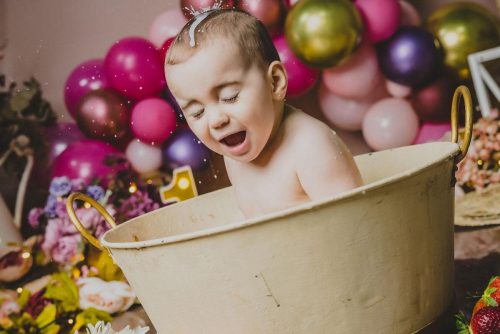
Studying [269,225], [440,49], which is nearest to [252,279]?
[269,225]

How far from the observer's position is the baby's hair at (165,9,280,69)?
0.78m

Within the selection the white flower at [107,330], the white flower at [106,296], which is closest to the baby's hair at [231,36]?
the white flower at [107,330]

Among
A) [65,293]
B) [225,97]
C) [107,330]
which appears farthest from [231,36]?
[65,293]

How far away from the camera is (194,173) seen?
5.70 feet

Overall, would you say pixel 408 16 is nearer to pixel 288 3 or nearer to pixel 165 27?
pixel 288 3

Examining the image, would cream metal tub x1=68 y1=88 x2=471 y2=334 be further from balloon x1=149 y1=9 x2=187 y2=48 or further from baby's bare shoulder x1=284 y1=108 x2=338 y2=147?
balloon x1=149 y1=9 x2=187 y2=48

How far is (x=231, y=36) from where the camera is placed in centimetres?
78

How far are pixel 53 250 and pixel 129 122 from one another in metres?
0.45

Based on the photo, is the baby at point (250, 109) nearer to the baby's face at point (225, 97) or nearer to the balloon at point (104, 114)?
the baby's face at point (225, 97)

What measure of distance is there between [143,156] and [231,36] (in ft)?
3.54

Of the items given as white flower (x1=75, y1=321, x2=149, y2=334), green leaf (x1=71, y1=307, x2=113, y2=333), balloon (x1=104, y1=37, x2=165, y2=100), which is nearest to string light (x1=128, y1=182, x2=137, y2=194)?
balloon (x1=104, y1=37, x2=165, y2=100)

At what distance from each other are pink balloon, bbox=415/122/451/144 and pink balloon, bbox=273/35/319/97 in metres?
0.41

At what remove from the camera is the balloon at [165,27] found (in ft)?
5.62

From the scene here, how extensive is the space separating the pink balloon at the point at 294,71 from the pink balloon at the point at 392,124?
0.25 meters
